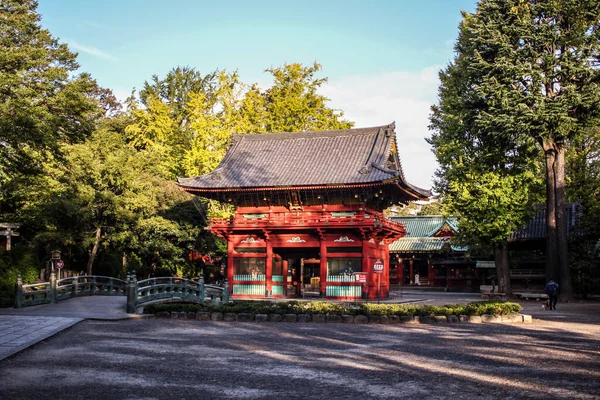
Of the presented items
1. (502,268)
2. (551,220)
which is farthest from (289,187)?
(551,220)

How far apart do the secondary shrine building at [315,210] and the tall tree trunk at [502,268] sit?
6.49m

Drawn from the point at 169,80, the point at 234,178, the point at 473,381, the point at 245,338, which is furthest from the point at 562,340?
the point at 169,80

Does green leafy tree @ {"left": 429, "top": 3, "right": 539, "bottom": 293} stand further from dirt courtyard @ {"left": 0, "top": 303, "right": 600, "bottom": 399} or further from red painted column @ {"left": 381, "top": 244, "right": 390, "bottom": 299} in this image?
A: dirt courtyard @ {"left": 0, "top": 303, "right": 600, "bottom": 399}

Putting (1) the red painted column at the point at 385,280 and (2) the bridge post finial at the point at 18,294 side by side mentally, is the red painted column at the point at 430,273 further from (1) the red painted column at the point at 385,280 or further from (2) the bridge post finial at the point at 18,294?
(2) the bridge post finial at the point at 18,294

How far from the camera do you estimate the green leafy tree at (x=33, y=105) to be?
25016 millimetres

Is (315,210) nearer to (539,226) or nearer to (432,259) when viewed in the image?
(539,226)

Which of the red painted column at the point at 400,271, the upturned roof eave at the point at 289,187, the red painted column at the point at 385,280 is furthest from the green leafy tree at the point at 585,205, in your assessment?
the red painted column at the point at 400,271

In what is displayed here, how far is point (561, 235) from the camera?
128 feet

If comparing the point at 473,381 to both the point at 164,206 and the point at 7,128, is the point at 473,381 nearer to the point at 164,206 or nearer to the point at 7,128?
the point at 7,128

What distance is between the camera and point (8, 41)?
3069cm

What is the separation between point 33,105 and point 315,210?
62.4ft

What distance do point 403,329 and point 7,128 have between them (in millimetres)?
17069

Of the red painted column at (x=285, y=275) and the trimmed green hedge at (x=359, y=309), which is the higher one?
the red painted column at (x=285, y=275)

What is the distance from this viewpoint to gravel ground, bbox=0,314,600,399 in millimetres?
10125
